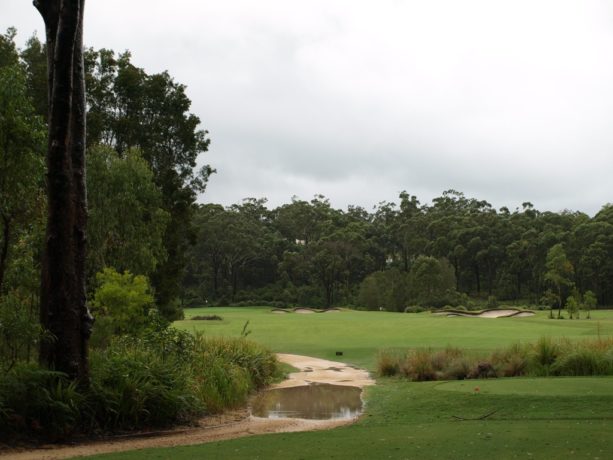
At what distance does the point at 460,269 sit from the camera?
3162 inches

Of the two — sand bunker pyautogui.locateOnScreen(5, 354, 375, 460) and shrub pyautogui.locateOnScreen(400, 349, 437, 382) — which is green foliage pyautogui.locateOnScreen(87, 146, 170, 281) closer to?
shrub pyautogui.locateOnScreen(400, 349, 437, 382)

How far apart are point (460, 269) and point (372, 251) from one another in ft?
37.7

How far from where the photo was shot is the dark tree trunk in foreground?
10.8m

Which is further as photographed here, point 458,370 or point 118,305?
point 458,370

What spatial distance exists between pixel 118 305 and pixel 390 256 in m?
79.3

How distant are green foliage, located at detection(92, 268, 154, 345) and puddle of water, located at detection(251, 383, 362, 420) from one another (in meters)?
3.72

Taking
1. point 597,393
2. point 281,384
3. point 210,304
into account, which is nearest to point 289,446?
point 597,393

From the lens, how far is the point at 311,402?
15125 millimetres

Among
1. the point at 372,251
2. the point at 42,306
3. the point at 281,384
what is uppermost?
the point at 372,251

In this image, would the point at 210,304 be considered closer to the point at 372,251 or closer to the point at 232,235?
the point at 232,235

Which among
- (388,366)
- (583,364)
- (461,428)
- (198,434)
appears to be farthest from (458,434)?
(388,366)

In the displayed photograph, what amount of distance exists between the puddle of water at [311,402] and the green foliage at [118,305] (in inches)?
146

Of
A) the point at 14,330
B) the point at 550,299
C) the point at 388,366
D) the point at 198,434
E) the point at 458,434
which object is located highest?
the point at 14,330

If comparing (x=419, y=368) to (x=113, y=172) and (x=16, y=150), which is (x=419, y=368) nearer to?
(x=16, y=150)
